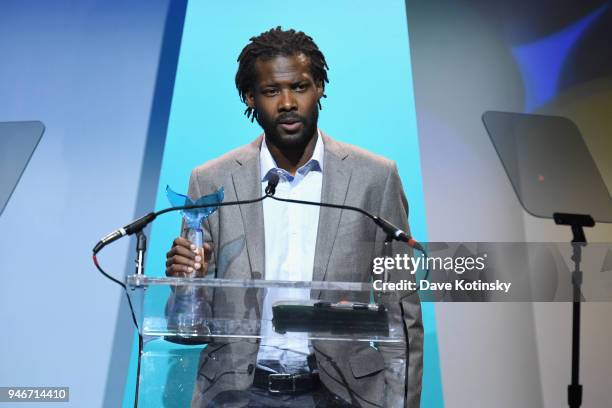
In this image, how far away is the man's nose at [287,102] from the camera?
3119 mm

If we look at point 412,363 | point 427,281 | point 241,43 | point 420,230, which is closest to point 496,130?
point 420,230

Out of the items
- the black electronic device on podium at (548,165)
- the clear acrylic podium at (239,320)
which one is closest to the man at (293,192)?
the clear acrylic podium at (239,320)

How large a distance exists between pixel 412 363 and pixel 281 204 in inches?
Result: 31.2

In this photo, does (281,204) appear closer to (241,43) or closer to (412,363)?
(412,363)

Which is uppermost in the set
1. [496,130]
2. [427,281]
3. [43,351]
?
[496,130]

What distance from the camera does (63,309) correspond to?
370 centimetres

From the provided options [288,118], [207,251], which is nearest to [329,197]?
[288,118]

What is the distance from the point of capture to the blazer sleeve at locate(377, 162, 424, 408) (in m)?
2.00

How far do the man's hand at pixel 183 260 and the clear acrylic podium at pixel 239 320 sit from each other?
0.36m

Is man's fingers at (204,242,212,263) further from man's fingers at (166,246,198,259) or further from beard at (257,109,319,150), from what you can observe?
beard at (257,109,319,150)

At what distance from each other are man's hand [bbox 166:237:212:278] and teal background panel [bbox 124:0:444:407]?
4.22 ft

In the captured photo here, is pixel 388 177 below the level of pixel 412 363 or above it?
above

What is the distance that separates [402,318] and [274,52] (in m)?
1.54

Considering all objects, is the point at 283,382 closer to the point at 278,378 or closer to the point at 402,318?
the point at 278,378
